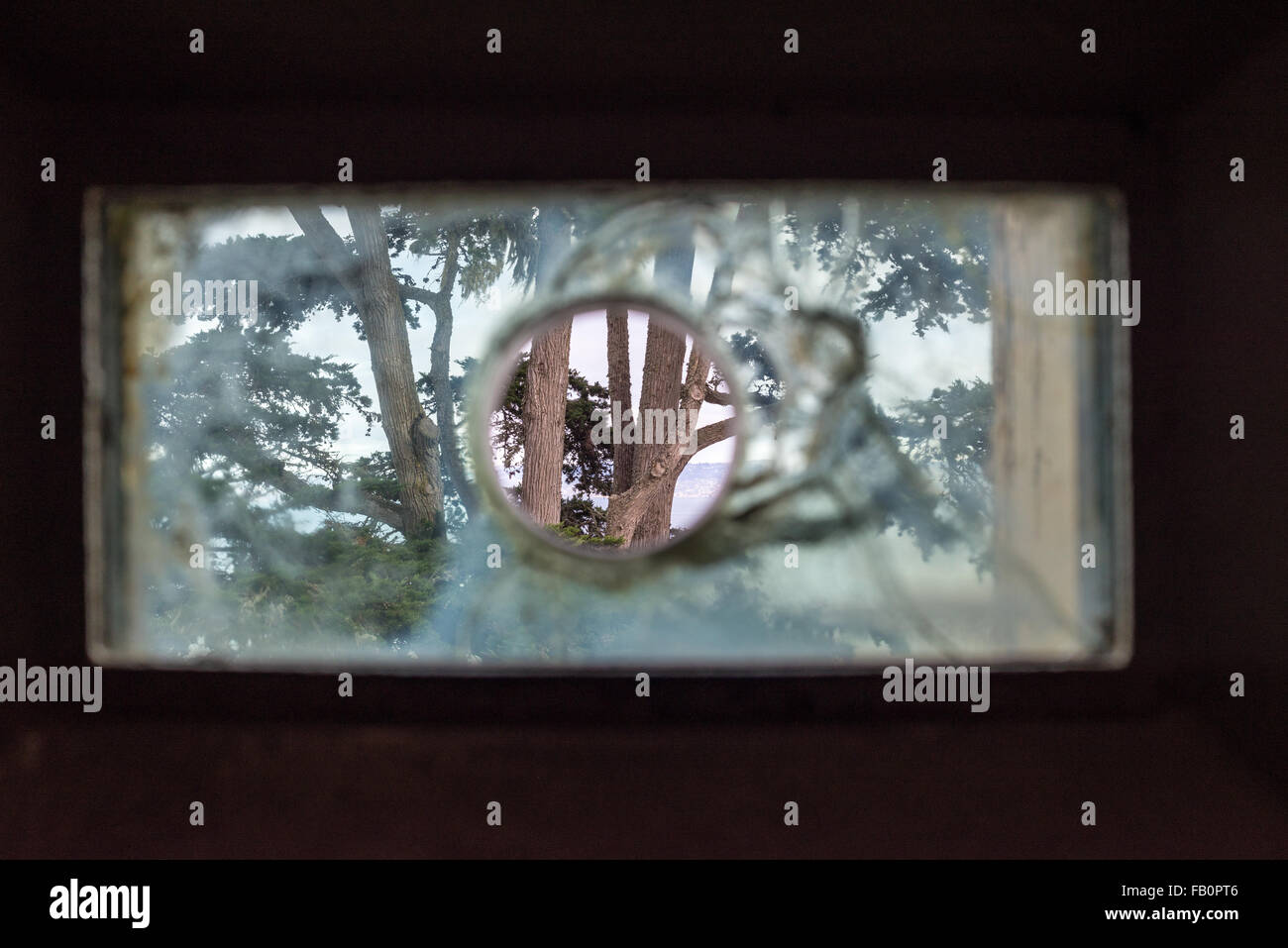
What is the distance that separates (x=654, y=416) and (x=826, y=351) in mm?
1210

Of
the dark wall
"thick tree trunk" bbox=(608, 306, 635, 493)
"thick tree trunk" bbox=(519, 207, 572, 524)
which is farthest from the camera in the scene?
"thick tree trunk" bbox=(608, 306, 635, 493)

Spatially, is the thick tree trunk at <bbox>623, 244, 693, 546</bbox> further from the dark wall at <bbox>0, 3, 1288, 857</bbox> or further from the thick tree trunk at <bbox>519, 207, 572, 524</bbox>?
the thick tree trunk at <bbox>519, 207, 572, 524</bbox>

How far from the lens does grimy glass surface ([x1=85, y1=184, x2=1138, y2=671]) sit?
1529mm

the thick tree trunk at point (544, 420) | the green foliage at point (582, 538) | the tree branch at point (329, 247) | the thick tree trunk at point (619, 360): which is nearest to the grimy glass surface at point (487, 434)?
the tree branch at point (329, 247)

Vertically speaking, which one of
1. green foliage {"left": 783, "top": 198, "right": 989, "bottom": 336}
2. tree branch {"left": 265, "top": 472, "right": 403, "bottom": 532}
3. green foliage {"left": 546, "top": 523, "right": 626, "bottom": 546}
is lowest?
green foliage {"left": 546, "top": 523, "right": 626, "bottom": 546}

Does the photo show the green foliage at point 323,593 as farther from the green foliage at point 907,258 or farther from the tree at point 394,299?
the green foliage at point 907,258

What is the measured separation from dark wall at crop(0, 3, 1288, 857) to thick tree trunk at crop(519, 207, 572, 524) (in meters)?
0.86

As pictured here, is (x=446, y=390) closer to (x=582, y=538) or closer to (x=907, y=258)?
(x=907, y=258)

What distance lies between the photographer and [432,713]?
1524 millimetres

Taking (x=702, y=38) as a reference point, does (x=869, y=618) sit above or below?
below

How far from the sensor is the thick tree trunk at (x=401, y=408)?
1.57m

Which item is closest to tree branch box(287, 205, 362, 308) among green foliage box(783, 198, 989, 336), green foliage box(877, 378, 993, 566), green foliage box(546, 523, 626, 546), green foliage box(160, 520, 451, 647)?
green foliage box(160, 520, 451, 647)
